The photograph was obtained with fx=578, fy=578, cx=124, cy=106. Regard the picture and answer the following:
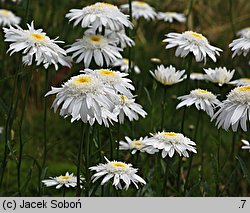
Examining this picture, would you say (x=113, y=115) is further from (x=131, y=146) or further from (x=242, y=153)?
(x=242, y=153)

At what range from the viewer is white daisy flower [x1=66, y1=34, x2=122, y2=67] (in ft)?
8.89

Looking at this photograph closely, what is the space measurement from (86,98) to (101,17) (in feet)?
2.56

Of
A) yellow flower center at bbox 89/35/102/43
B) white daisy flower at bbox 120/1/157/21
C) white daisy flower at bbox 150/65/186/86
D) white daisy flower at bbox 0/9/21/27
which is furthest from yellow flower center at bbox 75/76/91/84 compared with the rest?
white daisy flower at bbox 0/9/21/27

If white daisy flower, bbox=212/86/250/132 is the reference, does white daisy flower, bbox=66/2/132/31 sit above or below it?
above

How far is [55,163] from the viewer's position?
12.6ft

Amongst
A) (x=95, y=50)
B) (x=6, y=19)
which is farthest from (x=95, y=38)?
(x=6, y=19)

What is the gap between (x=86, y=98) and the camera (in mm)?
2029

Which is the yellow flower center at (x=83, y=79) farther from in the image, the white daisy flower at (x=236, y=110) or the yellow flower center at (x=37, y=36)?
the white daisy flower at (x=236, y=110)

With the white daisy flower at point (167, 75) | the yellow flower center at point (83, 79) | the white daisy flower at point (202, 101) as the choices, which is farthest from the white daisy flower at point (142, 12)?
the yellow flower center at point (83, 79)

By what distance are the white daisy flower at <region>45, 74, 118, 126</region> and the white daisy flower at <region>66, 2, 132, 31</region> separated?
2.01 ft

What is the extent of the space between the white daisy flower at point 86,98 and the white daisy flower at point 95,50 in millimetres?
577

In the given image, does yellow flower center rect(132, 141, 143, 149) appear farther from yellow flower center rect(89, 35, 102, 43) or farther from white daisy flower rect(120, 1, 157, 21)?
white daisy flower rect(120, 1, 157, 21)

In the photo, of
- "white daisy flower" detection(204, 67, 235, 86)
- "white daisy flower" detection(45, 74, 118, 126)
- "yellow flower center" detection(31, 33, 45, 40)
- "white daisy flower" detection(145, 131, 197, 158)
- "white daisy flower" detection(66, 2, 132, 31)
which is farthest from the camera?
"white daisy flower" detection(204, 67, 235, 86)
